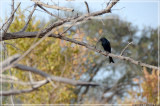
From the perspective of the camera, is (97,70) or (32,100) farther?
(97,70)

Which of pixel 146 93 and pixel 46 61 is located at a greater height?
pixel 46 61

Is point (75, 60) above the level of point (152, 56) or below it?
above

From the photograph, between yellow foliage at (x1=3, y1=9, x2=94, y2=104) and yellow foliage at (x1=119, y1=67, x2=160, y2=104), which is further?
yellow foliage at (x1=119, y1=67, x2=160, y2=104)

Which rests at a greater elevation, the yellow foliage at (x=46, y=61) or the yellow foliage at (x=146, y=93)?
the yellow foliage at (x=46, y=61)

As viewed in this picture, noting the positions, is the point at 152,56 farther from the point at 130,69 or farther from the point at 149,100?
the point at 149,100

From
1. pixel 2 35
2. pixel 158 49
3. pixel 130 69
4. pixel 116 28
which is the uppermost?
pixel 2 35

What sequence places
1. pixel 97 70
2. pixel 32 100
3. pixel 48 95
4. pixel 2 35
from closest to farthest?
1. pixel 2 35
2. pixel 48 95
3. pixel 32 100
4. pixel 97 70

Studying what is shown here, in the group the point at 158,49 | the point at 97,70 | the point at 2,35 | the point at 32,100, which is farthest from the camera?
the point at 97,70

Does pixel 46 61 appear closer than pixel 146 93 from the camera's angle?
Yes

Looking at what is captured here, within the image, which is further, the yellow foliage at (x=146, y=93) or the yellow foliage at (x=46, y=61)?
the yellow foliage at (x=146, y=93)

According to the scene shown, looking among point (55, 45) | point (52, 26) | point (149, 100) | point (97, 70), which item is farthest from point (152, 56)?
point (52, 26)

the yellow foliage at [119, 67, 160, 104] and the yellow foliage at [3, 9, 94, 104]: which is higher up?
the yellow foliage at [3, 9, 94, 104]

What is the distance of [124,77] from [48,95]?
12.1m

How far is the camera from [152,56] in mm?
17859
